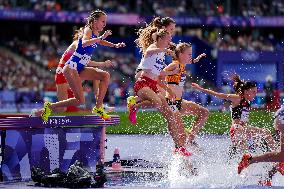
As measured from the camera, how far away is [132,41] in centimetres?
4934

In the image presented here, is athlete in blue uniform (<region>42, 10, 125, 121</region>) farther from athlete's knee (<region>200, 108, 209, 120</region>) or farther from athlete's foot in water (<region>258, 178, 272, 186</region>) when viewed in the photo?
athlete's foot in water (<region>258, 178, 272, 186</region>)

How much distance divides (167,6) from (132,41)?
3.56 m

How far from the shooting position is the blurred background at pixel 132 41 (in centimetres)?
4328

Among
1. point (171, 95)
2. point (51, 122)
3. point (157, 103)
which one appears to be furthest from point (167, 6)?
point (51, 122)

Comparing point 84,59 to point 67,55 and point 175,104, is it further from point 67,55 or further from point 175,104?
point 175,104

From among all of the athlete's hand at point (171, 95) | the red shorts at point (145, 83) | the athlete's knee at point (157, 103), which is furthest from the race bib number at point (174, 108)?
the athlete's knee at point (157, 103)

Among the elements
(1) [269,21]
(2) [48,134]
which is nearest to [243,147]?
(2) [48,134]

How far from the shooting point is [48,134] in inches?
468

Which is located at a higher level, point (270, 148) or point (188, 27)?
point (188, 27)

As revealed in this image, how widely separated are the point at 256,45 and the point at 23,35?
15.2m

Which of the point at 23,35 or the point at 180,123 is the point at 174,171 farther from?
the point at 23,35

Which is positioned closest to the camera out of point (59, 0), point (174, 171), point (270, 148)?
point (174, 171)

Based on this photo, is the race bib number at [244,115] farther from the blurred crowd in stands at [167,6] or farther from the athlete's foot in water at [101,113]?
the blurred crowd in stands at [167,6]

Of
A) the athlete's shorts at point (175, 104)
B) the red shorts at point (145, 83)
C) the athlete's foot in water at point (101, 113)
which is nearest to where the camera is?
the red shorts at point (145, 83)
